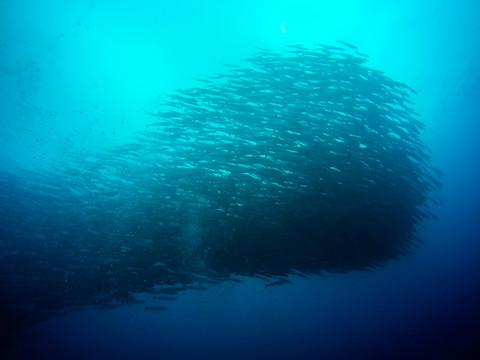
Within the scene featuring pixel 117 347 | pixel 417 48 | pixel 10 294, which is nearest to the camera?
pixel 10 294

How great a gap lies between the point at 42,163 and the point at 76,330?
10.3 m

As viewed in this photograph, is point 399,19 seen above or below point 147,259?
above

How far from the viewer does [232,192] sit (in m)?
7.82

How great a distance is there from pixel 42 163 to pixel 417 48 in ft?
63.6

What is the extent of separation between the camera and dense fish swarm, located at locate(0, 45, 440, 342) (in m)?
7.20

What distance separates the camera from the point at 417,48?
9.16 m

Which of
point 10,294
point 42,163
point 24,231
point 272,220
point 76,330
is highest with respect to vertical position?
point 42,163

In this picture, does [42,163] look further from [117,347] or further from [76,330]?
[117,347]

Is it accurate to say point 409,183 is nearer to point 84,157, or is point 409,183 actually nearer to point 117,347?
point 84,157

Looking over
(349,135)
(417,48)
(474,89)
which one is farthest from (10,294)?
(474,89)

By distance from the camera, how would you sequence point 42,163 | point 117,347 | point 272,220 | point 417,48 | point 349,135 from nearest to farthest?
1. point 349,135
2. point 272,220
3. point 417,48
4. point 117,347
5. point 42,163

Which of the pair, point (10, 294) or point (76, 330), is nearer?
point (10, 294)

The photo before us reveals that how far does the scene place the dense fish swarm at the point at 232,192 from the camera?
7195 mm

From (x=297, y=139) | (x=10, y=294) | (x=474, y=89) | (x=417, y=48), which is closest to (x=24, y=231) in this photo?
(x=10, y=294)
